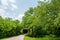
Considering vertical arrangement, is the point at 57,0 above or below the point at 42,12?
above

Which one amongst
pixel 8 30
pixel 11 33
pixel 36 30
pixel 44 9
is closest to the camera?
pixel 44 9

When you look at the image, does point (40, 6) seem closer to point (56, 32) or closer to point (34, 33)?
point (56, 32)

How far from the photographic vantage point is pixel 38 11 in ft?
112

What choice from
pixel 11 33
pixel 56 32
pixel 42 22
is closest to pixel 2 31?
pixel 11 33

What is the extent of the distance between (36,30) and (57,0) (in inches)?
968

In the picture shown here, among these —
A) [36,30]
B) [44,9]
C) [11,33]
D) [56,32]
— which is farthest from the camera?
[11,33]

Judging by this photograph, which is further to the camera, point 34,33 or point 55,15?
point 34,33

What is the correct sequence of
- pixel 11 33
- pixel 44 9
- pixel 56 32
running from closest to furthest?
pixel 44 9 → pixel 56 32 → pixel 11 33

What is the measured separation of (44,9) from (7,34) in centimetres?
3171

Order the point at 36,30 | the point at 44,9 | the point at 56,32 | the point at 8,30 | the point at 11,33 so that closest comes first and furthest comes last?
the point at 44,9 < the point at 56,32 < the point at 36,30 < the point at 8,30 < the point at 11,33

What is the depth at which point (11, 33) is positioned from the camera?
65562mm

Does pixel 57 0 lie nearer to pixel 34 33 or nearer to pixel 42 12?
pixel 42 12

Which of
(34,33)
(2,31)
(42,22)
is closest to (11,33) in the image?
(2,31)

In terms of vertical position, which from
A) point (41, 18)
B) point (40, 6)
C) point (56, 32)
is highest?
point (40, 6)
